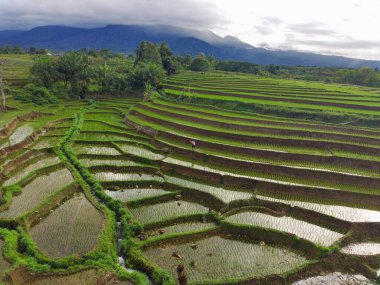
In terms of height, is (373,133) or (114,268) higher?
(373,133)

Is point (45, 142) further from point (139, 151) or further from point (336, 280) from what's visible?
point (336, 280)

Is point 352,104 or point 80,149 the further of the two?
point 352,104

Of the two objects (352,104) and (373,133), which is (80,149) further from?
(352,104)

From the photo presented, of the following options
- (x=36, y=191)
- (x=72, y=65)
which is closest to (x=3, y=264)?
(x=36, y=191)

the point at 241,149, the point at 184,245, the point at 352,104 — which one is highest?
the point at 352,104

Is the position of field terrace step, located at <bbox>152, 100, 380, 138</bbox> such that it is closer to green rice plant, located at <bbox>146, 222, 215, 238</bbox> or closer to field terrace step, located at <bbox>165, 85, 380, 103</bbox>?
field terrace step, located at <bbox>165, 85, 380, 103</bbox>

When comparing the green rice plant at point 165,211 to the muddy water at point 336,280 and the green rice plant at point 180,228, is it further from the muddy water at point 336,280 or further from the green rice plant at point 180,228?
the muddy water at point 336,280

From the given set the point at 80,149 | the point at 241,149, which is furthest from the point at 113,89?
the point at 241,149
